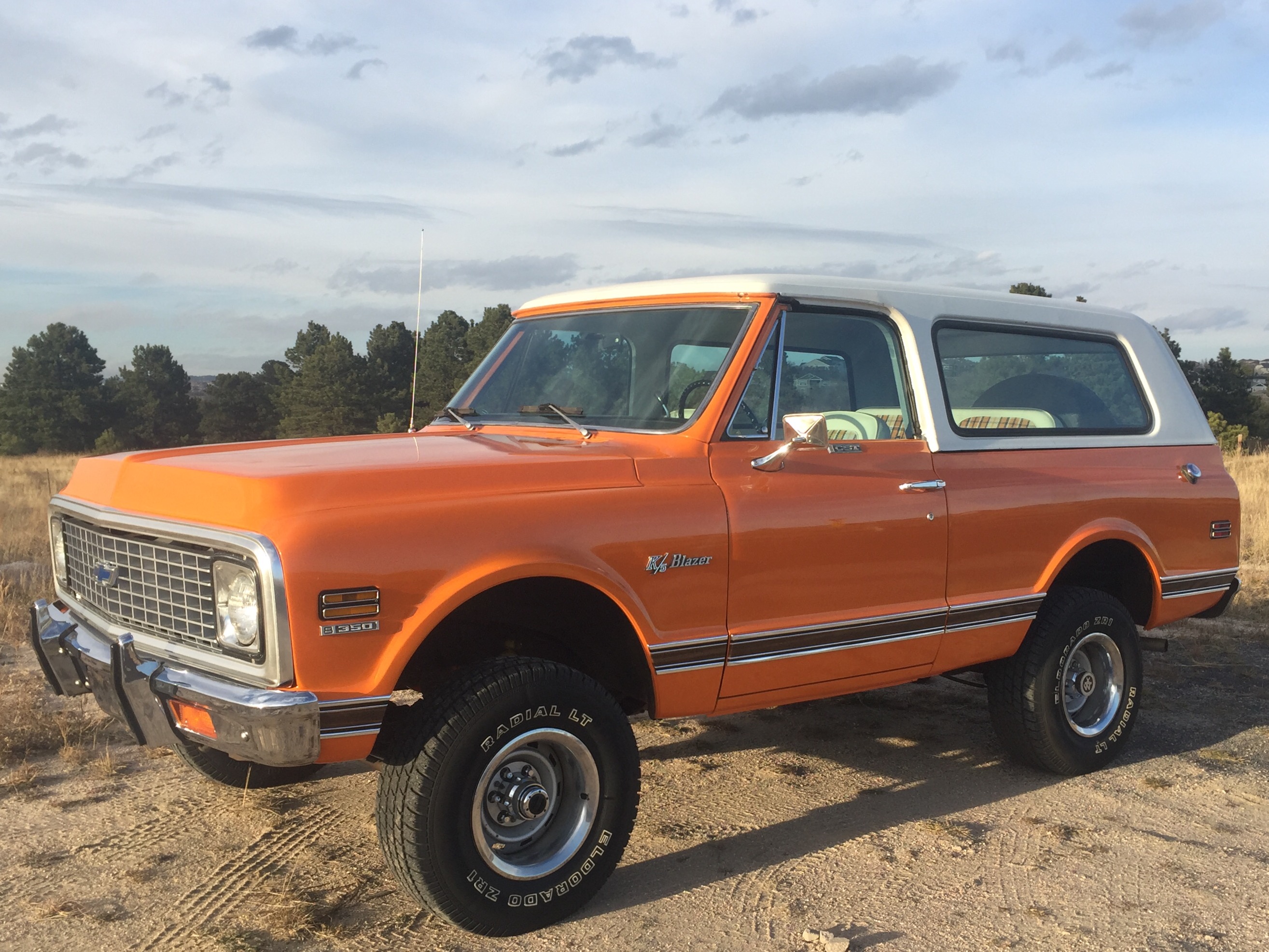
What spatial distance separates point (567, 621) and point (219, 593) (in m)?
1.14

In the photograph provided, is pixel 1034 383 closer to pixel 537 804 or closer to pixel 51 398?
pixel 537 804

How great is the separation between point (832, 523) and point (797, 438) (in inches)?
18.3

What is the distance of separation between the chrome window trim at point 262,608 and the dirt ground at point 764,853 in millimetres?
851

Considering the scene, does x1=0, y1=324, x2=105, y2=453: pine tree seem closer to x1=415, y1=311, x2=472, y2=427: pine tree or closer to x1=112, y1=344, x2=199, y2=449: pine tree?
x1=112, y1=344, x2=199, y2=449: pine tree

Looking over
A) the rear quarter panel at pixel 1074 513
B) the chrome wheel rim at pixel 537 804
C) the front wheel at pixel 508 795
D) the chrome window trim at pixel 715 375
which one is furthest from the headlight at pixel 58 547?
the rear quarter panel at pixel 1074 513

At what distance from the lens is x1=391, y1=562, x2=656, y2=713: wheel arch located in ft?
10.8

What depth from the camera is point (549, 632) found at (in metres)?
3.65

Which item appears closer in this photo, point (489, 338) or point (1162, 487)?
Answer: point (1162, 487)

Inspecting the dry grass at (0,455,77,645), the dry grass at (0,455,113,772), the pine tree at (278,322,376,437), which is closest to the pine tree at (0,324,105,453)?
the pine tree at (278,322,376,437)

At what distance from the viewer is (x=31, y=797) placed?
4.30m

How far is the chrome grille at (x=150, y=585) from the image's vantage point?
A: 3066 millimetres

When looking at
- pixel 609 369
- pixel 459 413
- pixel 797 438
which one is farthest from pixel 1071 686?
pixel 459 413

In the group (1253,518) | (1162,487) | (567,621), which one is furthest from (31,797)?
(1253,518)

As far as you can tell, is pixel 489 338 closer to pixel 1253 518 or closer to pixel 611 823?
pixel 1253 518
